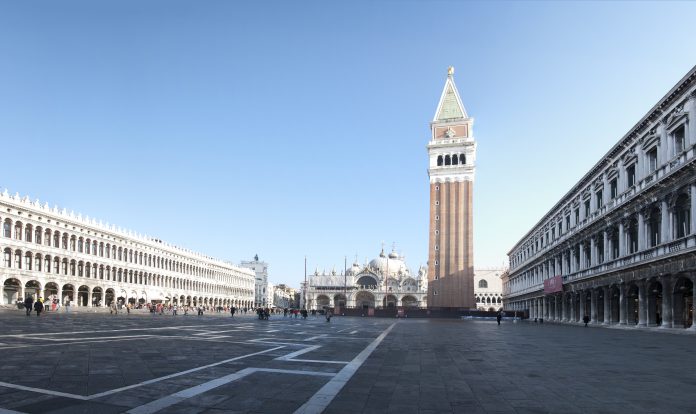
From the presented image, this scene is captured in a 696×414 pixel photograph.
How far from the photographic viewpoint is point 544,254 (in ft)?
210

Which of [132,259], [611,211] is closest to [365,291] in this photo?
[132,259]

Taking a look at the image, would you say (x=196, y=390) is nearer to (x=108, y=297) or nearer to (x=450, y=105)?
(x=108, y=297)

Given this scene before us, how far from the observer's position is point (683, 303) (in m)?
30.4

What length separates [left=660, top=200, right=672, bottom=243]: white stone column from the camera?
102 feet

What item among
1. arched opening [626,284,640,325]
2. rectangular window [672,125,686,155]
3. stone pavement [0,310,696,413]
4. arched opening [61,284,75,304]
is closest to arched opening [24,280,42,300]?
arched opening [61,284,75,304]

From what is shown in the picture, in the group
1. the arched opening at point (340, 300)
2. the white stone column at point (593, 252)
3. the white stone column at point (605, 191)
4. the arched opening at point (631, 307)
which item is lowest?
the arched opening at point (340, 300)

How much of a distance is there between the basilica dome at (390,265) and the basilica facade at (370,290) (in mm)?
769

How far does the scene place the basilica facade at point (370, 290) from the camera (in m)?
127

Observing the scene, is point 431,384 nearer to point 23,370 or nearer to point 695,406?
point 695,406

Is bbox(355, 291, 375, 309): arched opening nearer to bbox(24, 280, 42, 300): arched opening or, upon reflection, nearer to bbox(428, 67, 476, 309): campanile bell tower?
bbox(428, 67, 476, 309): campanile bell tower

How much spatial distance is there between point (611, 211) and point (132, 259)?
72.9 metres

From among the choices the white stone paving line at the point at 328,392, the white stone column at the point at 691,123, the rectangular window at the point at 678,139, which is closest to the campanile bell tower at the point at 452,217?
the rectangular window at the point at 678,139

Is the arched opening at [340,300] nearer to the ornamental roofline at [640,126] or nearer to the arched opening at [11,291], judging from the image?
the arched opening at [11,291]

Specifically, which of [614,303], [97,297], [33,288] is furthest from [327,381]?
[97,297]
